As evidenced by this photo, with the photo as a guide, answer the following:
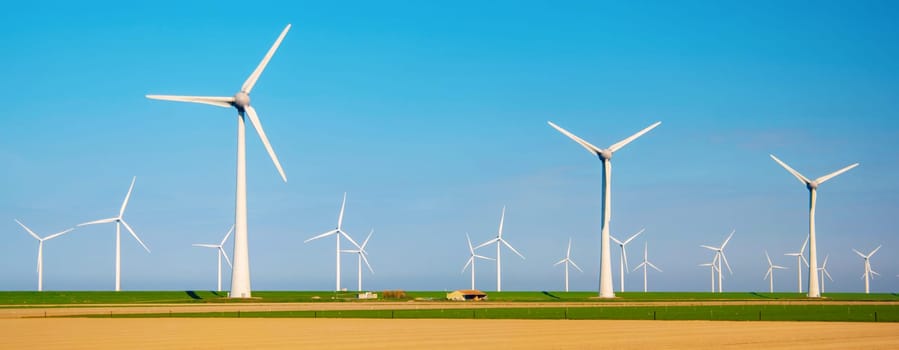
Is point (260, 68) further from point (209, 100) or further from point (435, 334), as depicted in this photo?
point (435, 334)

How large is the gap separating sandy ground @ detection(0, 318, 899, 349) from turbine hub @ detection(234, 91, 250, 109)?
52.7m

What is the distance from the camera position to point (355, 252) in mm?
194750

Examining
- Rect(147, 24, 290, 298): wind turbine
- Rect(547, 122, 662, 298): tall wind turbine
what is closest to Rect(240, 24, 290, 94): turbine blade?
Rect(147, 24, 290, 298): wind turbine

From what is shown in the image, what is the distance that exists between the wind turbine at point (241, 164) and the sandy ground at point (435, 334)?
46161 mm

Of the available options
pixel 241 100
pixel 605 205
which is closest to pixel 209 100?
pixel 241 100

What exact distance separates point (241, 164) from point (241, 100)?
24.5 ft

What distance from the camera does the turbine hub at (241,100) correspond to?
126250 millimetres

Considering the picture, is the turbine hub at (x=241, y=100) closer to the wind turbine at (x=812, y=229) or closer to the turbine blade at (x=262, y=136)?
the turbine blade at (x=262, y=136)

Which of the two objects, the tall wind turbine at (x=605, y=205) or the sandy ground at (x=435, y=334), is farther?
the tall wind turbine at (x=605, y=205)

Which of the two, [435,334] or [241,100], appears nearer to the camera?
[435,334]

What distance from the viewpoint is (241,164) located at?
125 meters

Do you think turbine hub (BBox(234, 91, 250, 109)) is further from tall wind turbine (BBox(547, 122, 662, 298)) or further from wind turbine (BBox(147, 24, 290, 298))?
tall wind turbine (BBox(547, 122, 662, 298))

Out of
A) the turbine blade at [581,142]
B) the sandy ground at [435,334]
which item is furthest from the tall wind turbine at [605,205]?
the sandy ground at [435,334]

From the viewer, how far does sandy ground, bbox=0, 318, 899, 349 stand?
1945 inches
